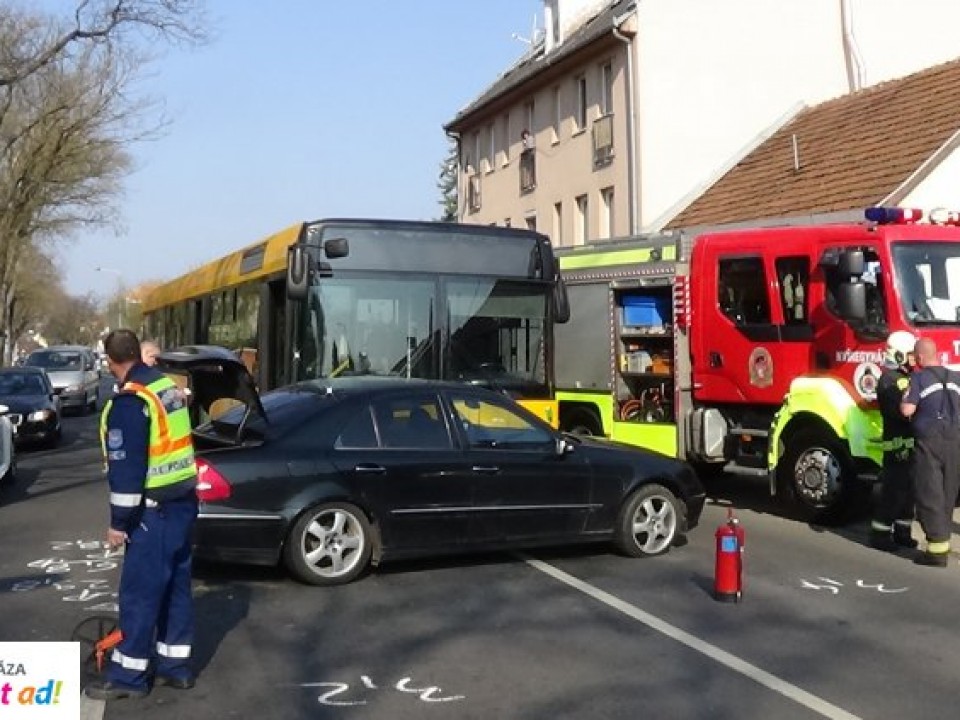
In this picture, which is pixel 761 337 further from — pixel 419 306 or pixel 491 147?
pixel 491 147

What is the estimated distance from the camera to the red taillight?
7.40 meters

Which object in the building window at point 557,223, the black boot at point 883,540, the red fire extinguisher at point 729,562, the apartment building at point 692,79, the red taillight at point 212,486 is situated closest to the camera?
the red fire extinguisher at point 729,562

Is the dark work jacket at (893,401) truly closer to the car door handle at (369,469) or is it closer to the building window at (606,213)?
the car door handle at (369,469)

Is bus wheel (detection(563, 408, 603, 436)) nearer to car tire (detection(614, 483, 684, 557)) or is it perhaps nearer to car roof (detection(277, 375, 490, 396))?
car tire (detection(614, 483, 684, 557))

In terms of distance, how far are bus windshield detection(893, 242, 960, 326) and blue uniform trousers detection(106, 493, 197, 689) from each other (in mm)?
6926

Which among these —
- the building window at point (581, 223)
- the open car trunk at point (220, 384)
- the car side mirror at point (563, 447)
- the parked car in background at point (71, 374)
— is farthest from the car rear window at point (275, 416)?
the parked car in background at point (71, 374)

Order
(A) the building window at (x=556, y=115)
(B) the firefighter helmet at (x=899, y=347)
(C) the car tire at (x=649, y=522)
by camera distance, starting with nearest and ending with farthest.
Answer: (C) the car tire at (x=649, y=522) → (B) the firefighter helmet at (x=899, y=347) → (A) the building window at (x=556, y=115)

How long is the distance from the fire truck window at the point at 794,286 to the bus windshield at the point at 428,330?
2.27 m

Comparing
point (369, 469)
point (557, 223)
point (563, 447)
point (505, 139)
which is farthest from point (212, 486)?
point (505, 139)

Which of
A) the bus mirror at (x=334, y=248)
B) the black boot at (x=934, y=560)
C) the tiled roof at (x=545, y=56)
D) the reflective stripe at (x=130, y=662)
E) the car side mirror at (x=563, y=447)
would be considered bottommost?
the black boot at (x=934, y=560)

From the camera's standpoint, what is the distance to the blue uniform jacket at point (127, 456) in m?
5.18

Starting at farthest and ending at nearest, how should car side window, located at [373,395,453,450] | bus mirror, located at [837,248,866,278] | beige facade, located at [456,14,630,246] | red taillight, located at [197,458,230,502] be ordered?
beige facade, located at [456,14,630,246], bus mirror, located at [837,248,866,278], car side window, located at [373,395,453,450], red taillight, located at [197,458,230,502]

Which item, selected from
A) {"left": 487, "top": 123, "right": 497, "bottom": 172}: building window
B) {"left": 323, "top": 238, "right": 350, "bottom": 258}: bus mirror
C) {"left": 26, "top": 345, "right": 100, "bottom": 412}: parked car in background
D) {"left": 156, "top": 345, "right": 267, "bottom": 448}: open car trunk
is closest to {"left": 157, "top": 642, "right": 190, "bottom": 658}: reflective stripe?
{"left": 156, "top": 345, "right": 267, "bottom": 448}: open car trunk

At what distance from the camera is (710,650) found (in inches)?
243
